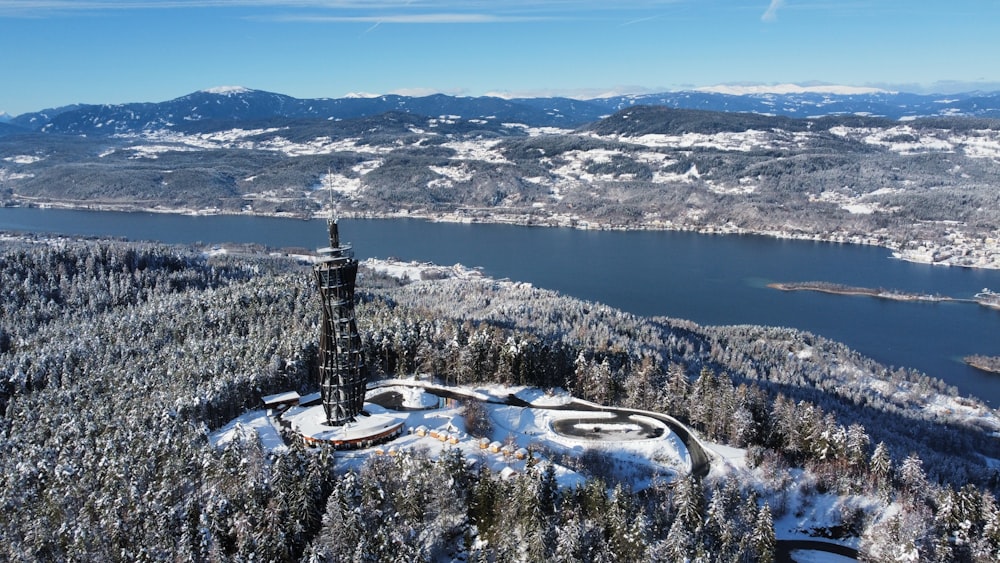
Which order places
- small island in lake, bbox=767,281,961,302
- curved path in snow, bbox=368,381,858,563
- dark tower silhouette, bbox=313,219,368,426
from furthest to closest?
small island in lake, bbox=767,281,961,302
dark tower silhouette, bbox=313,219,368,426
curved path in snow, bbox=368,381,858,563

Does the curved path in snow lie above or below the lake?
above

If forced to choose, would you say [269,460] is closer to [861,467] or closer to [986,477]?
[861,467]

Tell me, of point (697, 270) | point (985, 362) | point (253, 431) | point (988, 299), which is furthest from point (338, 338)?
point (988, 299)

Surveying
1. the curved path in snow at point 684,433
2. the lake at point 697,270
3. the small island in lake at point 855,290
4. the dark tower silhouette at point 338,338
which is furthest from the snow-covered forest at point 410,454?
the small island in lake at point 855,290

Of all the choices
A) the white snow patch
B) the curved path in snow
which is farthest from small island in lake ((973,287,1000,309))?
the white snow patch

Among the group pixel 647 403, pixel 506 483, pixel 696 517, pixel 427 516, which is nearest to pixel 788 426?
pixel 647 403

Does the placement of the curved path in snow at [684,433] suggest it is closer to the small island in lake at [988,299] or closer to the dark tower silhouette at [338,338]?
the dark tower silhouette at [338,338]

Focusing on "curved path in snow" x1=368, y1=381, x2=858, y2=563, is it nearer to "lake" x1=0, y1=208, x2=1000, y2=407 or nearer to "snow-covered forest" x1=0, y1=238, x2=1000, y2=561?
"snow-covered forest" x1=0, y1=238, x2=1000, y2=561
